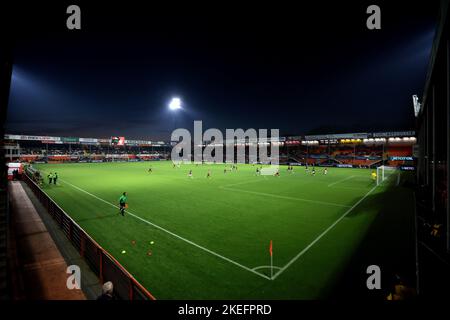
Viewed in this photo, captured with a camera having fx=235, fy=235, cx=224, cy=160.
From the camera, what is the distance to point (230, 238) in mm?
11867

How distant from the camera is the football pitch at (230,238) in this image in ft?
25.4

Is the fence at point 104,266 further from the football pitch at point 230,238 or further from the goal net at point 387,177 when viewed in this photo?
the goal net at point 387,177

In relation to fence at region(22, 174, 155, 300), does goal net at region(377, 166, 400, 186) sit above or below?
below

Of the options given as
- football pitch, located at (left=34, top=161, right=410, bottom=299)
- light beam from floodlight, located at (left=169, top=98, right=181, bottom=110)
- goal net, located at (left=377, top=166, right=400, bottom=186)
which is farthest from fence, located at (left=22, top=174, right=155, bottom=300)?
light beam from floodlight, located at (left=169, top=98, right=181, bottom=110)

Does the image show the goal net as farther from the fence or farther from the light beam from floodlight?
the light beam from floodlight

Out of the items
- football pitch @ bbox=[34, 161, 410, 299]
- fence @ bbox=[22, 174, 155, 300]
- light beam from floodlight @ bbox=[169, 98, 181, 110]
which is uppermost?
light beam from floodlight @ bbox=[169, 98, 181, 110]

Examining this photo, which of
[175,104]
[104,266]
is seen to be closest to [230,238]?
[104,266]

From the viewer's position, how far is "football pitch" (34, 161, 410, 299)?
7.74 meters

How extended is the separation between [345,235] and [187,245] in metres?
8.24

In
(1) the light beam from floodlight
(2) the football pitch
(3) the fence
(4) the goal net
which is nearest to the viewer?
(3) the fence

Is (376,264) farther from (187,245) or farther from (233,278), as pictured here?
(187,245)
